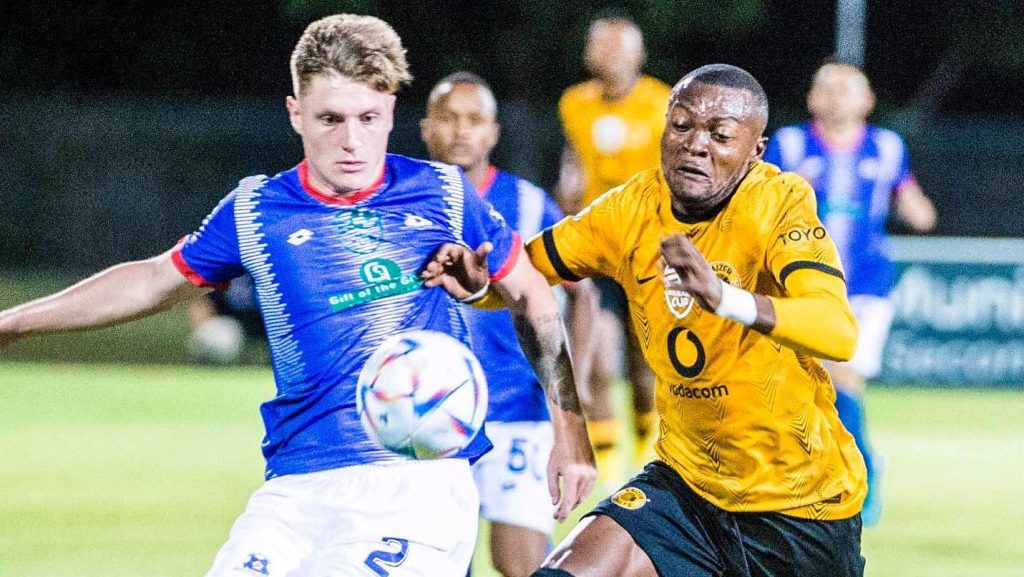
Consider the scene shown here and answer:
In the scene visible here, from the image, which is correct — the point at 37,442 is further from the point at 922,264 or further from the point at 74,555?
the point at 922,264

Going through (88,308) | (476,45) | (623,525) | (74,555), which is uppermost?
(476,45)

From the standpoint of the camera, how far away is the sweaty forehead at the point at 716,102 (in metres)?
4.33

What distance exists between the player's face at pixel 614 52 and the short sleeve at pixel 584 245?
5.32 m

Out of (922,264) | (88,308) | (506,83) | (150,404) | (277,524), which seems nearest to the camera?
(277,524)

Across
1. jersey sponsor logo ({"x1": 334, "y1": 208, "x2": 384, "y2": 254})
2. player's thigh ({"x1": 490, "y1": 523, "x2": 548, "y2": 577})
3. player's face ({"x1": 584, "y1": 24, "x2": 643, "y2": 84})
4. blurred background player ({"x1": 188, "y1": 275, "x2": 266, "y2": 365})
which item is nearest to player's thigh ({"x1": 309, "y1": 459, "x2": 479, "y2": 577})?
jersey sponsor logo ({"x1": 334, "y1": 208, "x2": 384, "y2": 254})

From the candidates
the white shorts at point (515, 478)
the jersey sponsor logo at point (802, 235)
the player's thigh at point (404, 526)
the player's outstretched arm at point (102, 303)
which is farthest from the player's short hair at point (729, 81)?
the white shorts at point (515, 478)

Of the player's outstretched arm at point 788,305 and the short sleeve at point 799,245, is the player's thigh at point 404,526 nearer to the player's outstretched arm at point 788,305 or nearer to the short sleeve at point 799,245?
the player's outstretched arm at point 788,305

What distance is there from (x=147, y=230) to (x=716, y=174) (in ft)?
51.6

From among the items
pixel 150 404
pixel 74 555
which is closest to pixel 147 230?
pixel 150 404

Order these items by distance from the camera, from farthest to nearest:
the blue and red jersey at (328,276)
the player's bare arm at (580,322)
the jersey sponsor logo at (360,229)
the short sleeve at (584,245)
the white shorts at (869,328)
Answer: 1. the white shorts at (869,328)
2. the player's bare arm at (580,322)
3. the short sleeve at (584,245)
4. the jersey sponsor logo at (360,229)
5. the blue and red jersey at (328,276)

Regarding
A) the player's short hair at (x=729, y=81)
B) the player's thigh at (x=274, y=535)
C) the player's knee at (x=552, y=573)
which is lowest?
the player's knee at (x=552, y=573)

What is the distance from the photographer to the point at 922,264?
1419cm

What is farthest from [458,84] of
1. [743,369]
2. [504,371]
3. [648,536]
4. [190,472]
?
[190,472]

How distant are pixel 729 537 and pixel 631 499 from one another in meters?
0.29
